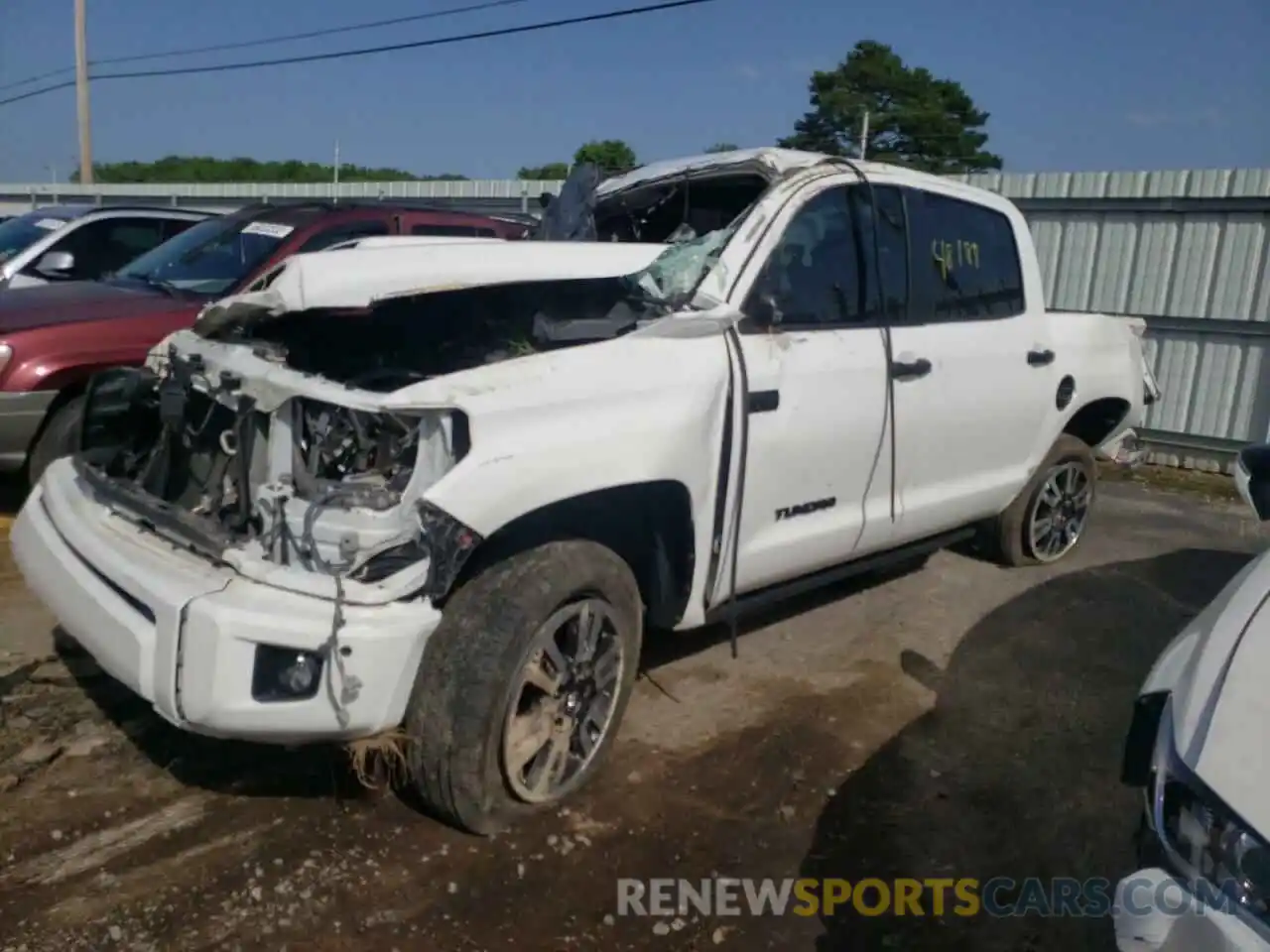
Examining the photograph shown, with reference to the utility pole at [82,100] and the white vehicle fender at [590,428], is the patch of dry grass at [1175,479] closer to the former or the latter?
the white vehicle fender at [590,428]

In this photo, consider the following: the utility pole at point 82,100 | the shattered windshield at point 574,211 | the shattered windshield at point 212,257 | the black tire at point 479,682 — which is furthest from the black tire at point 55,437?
the utility pole at point 82,100

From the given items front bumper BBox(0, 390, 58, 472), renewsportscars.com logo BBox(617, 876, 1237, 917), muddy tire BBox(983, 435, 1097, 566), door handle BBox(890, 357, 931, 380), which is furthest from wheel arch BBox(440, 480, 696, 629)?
front bumper BBox(0, 390, 58, 472)

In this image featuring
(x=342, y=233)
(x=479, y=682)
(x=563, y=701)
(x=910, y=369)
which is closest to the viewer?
(x=479, y=682)

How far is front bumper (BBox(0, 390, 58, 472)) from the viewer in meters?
5.26

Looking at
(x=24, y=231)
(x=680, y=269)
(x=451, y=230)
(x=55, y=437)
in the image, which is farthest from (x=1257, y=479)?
(x=24, y=231)

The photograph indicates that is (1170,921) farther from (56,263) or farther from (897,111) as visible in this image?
(897,111)

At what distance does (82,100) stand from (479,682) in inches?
981

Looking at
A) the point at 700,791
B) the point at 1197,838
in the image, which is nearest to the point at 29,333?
the point at 700,791

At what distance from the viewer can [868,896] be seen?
3.02 m

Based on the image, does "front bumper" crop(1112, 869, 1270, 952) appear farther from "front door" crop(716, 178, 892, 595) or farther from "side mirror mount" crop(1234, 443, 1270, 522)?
"front door" crop(716, 178, 892, 595)

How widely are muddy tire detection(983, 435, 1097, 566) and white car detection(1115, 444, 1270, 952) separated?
337 cm

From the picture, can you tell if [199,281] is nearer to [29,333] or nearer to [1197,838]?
[29,333]

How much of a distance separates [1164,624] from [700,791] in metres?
2.97

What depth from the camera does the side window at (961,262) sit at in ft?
14.6
